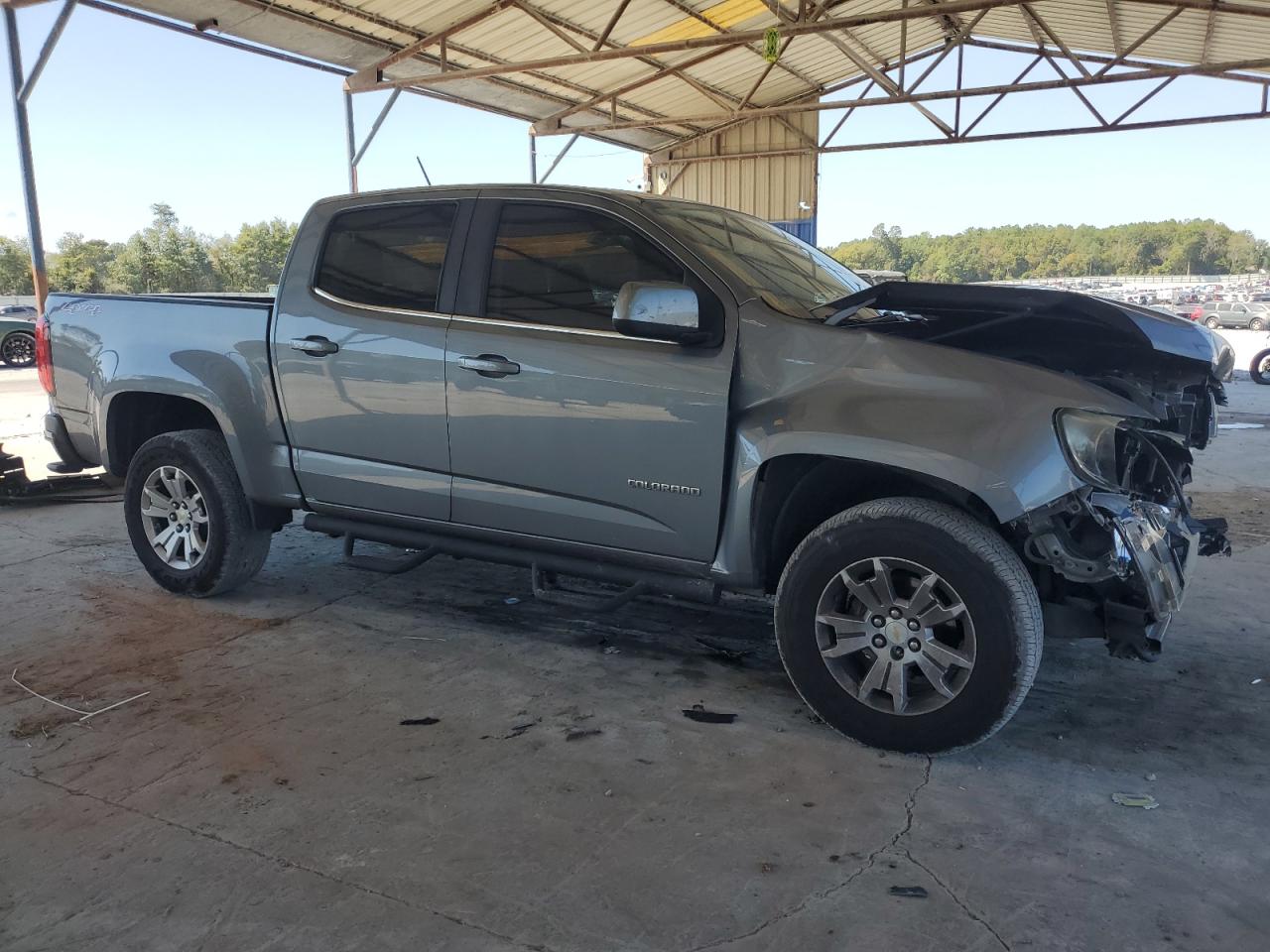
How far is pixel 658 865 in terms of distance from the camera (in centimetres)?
261

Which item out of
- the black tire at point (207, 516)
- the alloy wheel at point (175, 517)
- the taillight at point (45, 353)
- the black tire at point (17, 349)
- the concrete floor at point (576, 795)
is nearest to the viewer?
the concrete floor at point (576, 795)

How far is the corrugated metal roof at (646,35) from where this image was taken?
1158cm

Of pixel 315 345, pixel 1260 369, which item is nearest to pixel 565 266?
pixel 315 345

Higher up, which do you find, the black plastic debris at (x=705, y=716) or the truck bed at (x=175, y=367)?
the truck bed at (x=175, y=367)

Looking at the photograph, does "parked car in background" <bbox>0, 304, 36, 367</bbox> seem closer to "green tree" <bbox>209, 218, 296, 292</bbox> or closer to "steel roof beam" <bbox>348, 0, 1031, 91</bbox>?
"green tree" <bbox>209, 218, 296, 292</bbox>

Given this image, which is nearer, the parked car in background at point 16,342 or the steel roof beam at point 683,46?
the steel roof beam at point 683,46

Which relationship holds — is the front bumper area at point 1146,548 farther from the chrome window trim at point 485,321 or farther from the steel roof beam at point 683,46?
the steel roof beam at point 683,46

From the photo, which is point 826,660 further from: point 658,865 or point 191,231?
point 191,231

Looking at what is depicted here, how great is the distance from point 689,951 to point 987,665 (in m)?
1.35

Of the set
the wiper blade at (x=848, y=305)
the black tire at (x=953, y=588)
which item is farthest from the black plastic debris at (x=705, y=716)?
the wiper blade at (x=848, y=305)

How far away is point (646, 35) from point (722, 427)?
44.3ft

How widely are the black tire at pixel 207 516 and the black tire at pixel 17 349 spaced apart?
16152 millimetres

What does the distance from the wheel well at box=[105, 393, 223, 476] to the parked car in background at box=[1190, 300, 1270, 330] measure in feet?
106

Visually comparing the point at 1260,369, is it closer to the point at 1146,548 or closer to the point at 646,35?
the point at 646,35
